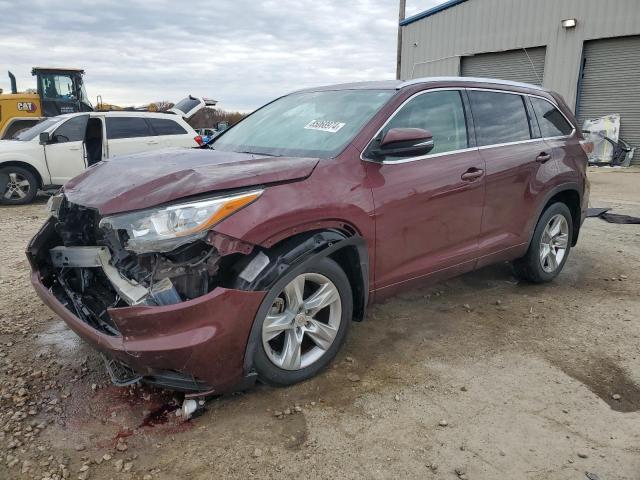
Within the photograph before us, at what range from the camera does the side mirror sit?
299 cm

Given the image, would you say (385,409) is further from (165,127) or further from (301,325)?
(165,127)

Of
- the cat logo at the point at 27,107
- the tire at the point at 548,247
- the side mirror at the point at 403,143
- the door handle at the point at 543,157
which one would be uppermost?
the cat logo at the point at 27,107

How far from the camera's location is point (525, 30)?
16.3 m

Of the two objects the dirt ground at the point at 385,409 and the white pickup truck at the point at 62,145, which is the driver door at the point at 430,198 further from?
the white pickup truck at the point at 62,145

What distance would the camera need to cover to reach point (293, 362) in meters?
2.81

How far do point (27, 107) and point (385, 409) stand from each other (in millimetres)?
14467

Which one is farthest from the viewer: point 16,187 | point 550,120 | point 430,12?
point 430,12

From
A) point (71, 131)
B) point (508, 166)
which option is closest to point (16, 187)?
point (71, 131)

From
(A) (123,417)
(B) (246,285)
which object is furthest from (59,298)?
(B) (246,285)

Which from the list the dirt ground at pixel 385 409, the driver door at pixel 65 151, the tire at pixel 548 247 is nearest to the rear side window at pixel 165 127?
the driver door at pixel 65 151

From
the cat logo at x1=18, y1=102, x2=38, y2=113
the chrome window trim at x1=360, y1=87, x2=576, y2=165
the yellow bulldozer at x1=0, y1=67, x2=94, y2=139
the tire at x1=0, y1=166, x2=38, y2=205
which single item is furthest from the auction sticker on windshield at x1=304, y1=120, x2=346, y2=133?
the cat logo at x1=18, y1=102, x2=38, y2=113

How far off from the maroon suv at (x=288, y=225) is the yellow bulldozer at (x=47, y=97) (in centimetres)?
1175

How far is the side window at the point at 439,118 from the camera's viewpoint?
11.2ft

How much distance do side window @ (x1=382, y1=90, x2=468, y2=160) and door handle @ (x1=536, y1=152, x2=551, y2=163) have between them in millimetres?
841
